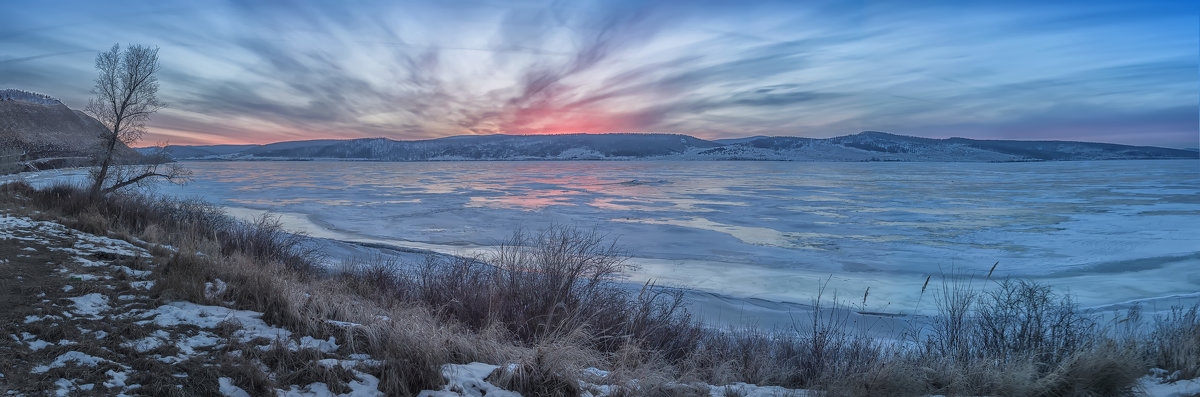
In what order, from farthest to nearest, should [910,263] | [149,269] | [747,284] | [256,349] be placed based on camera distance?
[910,263] < [747,284] < [149,269] < [256,349]

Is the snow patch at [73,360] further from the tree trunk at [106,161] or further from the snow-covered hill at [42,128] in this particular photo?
the snow-covered hill at [42,128]

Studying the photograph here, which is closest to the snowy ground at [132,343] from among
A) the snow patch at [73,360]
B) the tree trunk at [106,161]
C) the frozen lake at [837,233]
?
A: the snow patch at [73,360]

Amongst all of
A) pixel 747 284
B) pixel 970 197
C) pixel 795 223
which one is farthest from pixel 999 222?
pixel 747 284

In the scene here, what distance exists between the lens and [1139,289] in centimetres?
1124

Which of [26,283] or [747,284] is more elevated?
[26,283]

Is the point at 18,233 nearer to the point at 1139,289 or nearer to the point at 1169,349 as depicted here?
the point at 1169,349

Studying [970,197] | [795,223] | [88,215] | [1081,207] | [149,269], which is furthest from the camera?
[970,197]

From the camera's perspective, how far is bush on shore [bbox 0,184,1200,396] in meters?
4.86

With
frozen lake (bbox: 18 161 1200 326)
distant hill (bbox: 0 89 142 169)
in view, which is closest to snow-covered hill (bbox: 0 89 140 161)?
distant hill (bbox: 0 89 142 169)

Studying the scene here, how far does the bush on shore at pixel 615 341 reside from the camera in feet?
15.9

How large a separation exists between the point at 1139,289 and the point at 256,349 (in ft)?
50.4

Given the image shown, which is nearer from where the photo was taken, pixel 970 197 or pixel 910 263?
pixel 910 263

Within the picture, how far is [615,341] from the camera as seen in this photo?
22.4 feet

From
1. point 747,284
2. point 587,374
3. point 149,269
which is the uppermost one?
point 149,269
